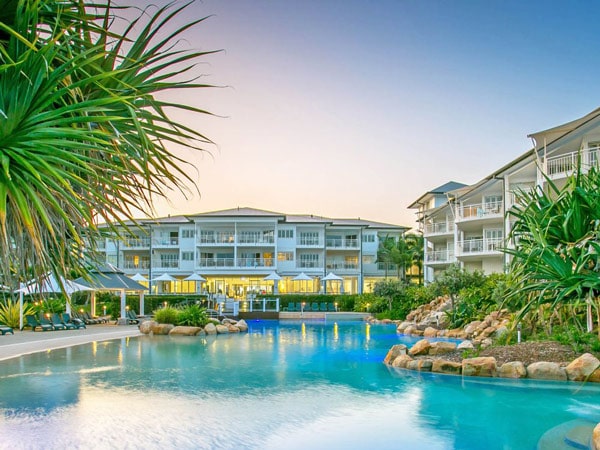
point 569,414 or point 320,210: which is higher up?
point 320,210

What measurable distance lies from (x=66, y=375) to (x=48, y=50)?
12.5 m

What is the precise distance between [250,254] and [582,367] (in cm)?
4257

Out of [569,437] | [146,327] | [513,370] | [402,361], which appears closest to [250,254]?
[146,327]

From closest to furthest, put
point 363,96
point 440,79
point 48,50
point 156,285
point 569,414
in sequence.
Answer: point 48,50
point 569,414
point 440,79
point 363,96
point 156,285

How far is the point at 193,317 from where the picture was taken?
26281 mm

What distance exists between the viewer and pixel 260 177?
2478 inches

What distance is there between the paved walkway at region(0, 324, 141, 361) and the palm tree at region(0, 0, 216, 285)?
15123 mm

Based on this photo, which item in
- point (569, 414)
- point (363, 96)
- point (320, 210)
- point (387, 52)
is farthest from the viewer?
point (320, 210)

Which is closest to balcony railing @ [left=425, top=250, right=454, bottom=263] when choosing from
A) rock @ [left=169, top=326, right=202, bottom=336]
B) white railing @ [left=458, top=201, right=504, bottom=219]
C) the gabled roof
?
white railing @ [left=458, top=201, right=504, bottom=219]

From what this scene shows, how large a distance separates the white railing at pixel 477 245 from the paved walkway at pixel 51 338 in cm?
2193

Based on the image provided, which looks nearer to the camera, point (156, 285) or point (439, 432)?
point (439, 432)

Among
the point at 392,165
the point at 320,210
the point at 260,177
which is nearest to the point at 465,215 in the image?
the point at 392,165

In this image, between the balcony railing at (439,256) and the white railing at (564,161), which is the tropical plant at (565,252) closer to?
the white railing at (564,161)

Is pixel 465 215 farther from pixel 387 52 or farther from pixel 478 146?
pixel 387 52
